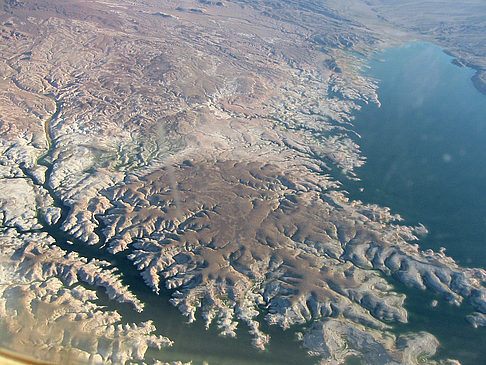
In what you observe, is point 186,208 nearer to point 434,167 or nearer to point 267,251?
point 267,251

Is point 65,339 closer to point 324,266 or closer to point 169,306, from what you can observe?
point 169,306

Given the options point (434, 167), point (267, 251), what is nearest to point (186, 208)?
point (267, 251)

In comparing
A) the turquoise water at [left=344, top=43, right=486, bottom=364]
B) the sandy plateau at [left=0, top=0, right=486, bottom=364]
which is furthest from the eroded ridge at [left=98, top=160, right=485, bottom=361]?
the turquoise water at [left=344, top=43, right=486, bottom=364]

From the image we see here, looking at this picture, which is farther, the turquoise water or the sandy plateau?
the turquoise water

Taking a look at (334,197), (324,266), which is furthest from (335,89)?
(324,266)

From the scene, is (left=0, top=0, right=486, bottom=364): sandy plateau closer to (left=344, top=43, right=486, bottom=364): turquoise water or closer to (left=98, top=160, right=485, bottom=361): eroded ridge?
(left=98, top=160, right=485, bottom=361): eroded ridge

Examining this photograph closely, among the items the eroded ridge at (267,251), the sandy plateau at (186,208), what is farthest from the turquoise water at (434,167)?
the eroded ridge at (267,251)
